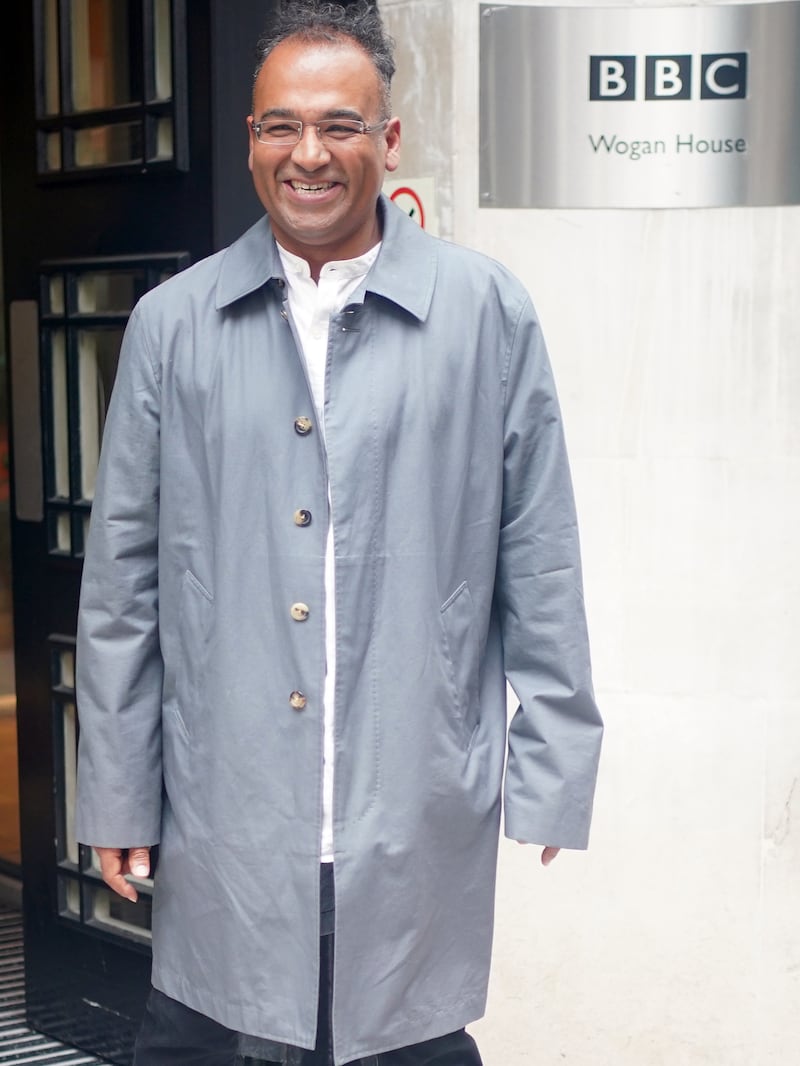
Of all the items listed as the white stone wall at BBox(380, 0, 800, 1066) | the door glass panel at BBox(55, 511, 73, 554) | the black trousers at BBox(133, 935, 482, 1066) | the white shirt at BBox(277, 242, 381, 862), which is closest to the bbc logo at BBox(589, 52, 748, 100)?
the white stone wall at BBox(380, 0, 800, 1066)

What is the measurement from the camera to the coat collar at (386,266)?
2.12 metres

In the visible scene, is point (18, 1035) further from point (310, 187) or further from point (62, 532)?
point (310, 187)

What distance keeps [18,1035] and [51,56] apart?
7.54ft

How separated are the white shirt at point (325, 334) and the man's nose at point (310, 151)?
171 millimetres

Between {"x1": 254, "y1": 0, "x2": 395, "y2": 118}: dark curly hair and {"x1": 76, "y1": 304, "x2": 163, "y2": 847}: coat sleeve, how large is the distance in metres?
0.43

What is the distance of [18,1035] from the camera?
A: 375 centimetres

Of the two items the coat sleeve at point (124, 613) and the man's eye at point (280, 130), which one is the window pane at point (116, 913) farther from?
the man's eye at point (280, 130)

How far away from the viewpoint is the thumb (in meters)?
2.24

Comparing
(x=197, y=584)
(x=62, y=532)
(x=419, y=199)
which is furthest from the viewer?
(x=62, y=532)

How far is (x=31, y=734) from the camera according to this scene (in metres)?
3.69

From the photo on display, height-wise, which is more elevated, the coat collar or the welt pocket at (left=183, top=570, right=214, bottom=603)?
the coat collar

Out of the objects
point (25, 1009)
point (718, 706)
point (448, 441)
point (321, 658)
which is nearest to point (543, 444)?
point (448, 441)

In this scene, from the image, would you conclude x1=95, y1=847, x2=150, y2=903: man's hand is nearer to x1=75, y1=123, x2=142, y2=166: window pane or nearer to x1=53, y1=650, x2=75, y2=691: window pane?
x1=53, y1=650, x2=75, y2=691: window pane

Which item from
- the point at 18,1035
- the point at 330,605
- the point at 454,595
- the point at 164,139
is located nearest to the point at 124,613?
the point at 330,605
